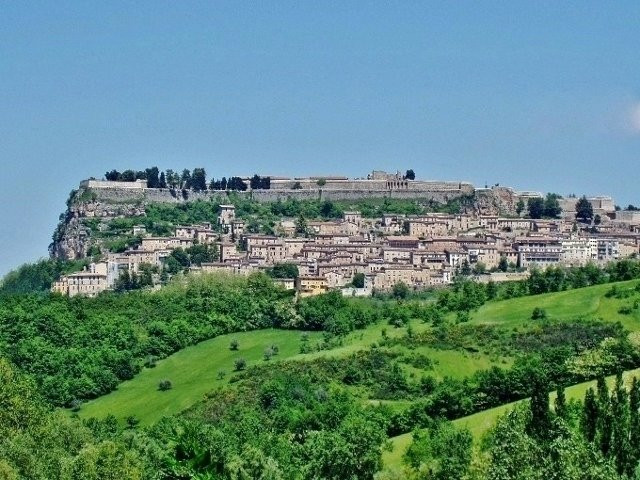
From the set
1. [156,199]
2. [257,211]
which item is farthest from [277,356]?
[156,199]

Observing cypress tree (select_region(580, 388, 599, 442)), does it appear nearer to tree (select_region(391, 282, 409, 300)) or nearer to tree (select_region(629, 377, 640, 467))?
tree (select_region(629, 377, 640, 467))

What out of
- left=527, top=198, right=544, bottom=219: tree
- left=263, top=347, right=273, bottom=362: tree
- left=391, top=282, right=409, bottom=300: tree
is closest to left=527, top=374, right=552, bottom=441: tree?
left=263, top=347, right=273, bottom=362: tree

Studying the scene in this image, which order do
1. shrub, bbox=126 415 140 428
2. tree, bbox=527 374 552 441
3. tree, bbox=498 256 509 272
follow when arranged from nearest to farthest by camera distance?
tree, bbox=527 374 552 441 < shrub, bbox=126 415 140 428 < tree, bbox=498 256 509 272

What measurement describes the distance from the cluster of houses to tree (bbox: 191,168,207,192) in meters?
8.53

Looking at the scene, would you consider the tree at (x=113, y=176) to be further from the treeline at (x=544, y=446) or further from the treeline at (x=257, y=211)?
the treeline at (x=544, y=446)

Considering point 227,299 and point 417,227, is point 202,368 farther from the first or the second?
point 417,227

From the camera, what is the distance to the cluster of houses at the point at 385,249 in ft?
304

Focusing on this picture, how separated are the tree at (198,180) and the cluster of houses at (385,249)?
8.53m

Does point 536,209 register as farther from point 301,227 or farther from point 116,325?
point 116,325

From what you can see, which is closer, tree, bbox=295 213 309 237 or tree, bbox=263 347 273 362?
tree, bbox=263 347 273 362

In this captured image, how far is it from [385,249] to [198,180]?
2588cm

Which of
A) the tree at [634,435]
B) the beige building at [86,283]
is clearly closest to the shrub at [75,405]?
the beige building at [86,283]

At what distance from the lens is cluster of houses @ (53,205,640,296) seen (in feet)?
304

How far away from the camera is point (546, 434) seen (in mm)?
36062
